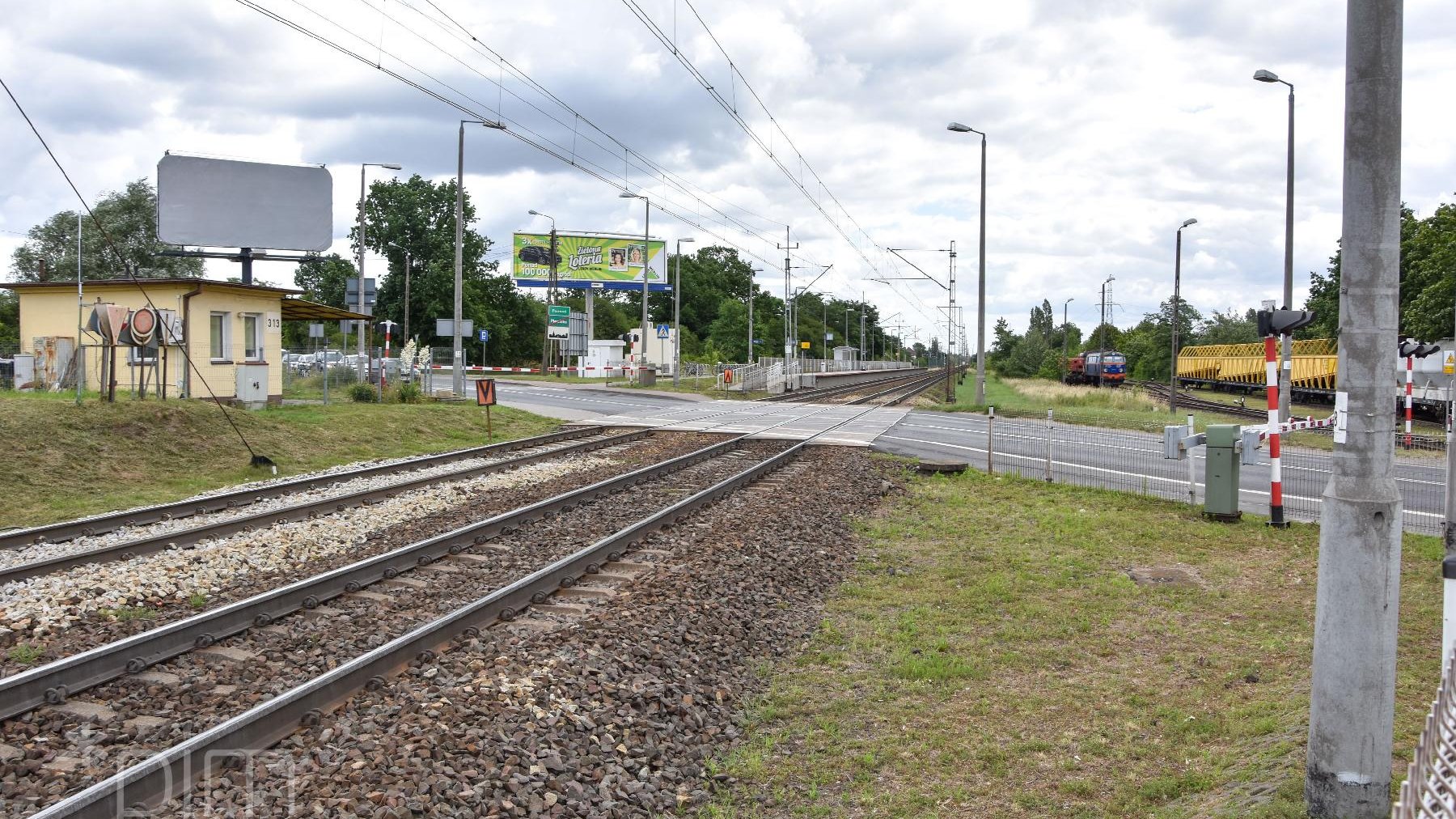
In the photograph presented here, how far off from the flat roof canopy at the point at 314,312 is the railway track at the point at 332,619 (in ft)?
61.9

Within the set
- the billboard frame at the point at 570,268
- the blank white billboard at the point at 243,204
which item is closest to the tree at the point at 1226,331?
the billboard frame at the point at 570,268

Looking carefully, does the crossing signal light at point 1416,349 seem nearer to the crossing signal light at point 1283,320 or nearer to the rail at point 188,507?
the crossing signal light at point 1283,320

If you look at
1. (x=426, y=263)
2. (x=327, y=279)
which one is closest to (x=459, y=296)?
(x=426, y=263)

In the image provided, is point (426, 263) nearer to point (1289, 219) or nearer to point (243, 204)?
point (243, 204)

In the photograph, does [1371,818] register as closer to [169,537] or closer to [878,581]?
[878,581]

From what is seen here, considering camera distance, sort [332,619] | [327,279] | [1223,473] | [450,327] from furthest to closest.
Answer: [327,279]
[450,327]
[1223,473]
[332,619]

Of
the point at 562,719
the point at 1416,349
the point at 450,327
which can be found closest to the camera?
the point at 562,719

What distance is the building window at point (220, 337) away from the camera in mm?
26112

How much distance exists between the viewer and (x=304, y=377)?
135ft

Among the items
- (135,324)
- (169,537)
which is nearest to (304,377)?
(135,324)

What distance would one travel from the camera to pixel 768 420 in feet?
106

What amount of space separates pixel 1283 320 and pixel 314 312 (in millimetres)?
28174

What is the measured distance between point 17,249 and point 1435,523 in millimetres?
86506

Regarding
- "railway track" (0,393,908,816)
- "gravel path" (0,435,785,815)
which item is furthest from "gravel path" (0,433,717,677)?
"gravel path" (0,435,785,815)
